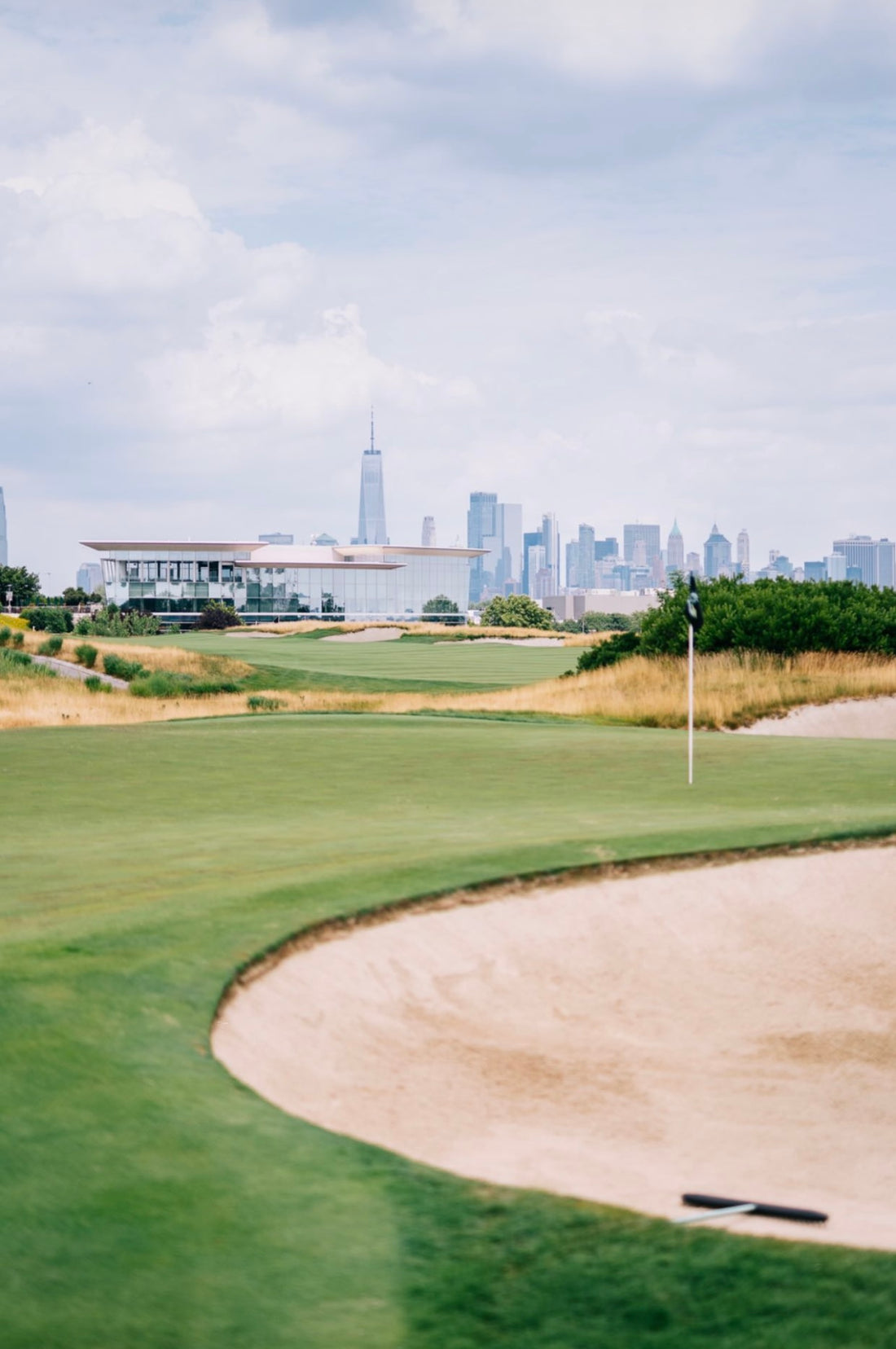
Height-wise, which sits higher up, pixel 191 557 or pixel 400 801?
pixel 191 557

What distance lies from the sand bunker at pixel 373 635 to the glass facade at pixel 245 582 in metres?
36.4

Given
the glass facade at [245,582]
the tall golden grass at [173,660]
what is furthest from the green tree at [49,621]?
the glass facade at [245,582]

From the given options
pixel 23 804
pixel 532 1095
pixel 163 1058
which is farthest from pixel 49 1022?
pixel 23 804

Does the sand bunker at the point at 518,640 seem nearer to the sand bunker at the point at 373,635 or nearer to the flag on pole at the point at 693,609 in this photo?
the sand bunker at the point at 373,635

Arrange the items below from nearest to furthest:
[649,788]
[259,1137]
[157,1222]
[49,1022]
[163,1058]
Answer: [157,1222]
[259,1137]
[163,1058]
[49,1022]
[649,788]

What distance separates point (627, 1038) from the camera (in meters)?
8.72

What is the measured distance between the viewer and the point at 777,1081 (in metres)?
7.98

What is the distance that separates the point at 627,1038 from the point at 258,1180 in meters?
3.83

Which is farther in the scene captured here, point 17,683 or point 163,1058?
point 17,683

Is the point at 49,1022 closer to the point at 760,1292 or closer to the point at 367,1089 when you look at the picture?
the point at 367,1089

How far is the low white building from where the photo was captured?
13088 centimetres

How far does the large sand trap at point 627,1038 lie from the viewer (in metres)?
6.34

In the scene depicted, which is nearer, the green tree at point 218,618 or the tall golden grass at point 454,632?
the tall golden grass at point 454,632

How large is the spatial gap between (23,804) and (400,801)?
427 cm
